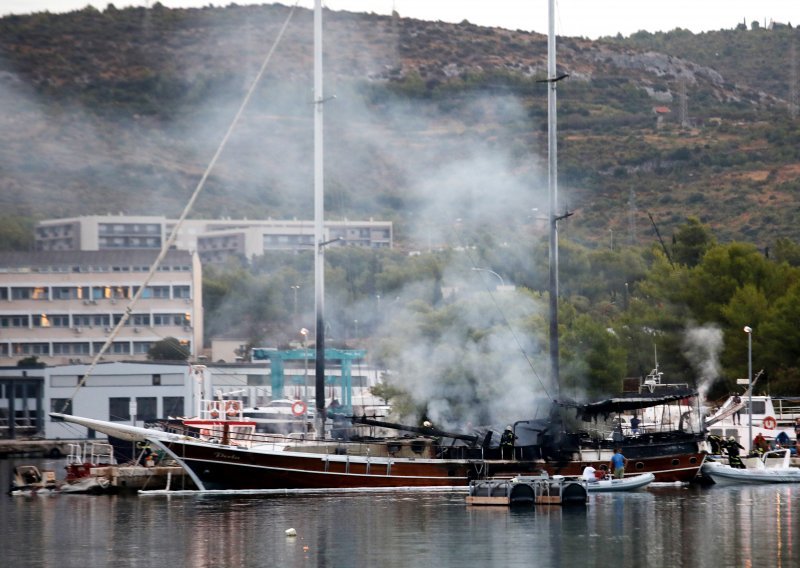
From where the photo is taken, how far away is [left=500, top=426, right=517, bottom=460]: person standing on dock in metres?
73.0

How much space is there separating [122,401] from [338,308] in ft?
95.2

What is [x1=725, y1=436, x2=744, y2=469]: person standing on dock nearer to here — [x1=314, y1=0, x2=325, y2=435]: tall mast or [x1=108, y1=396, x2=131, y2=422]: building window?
[x1=314, y1=0, x2=325, y2=435]: tall mast

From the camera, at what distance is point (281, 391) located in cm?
11962

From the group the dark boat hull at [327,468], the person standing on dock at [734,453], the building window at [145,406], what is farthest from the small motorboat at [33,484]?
the building window at [145,406]

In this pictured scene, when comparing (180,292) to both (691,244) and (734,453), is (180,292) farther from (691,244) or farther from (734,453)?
(734,453)

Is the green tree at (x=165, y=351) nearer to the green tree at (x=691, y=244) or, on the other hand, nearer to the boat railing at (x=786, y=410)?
the green tree at (x=691, y=244)

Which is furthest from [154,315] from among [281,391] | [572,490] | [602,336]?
[572,490]

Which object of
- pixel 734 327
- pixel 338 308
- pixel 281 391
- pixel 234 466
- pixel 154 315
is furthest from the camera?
pixel 154 315

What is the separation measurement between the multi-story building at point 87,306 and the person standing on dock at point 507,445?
9844 cm

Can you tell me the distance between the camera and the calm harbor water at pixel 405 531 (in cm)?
4922

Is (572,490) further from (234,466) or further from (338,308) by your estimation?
(338,308)

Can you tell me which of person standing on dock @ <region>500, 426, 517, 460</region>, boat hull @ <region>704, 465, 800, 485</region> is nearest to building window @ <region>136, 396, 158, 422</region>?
person standing on dock @ <region>500, 426, 517, 460</region>

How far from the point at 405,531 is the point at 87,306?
11928cm

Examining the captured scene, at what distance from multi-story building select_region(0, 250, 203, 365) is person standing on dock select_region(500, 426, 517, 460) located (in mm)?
98444
